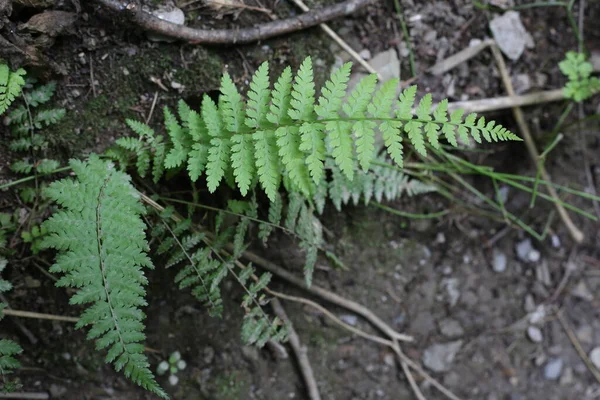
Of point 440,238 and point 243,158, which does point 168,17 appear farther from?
point 440,238

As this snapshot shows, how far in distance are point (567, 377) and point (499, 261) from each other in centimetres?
102

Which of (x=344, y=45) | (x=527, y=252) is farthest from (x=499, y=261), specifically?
(x=344, y=45)

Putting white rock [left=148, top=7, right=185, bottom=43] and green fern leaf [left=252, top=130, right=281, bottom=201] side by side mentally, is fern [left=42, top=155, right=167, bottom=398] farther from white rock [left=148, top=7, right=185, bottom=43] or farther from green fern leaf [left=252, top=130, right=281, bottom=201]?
white rock [left=148, top=7, right=185, bottom=43]

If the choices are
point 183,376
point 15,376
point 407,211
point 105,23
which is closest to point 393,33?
point 407,211

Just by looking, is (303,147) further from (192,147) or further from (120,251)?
(120,251)

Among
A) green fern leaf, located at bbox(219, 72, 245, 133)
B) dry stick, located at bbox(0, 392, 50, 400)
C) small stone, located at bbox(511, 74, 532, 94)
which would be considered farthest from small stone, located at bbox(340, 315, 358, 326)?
small stone, located at bbox(511, 74, 532, 94)

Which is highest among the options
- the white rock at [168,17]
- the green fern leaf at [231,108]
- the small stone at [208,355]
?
the white rock at [168,17]

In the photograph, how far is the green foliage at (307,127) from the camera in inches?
A: 78.7

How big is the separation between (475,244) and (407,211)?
2.11 ft

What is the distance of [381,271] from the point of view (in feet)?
10.9

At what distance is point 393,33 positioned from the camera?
310 centimetres

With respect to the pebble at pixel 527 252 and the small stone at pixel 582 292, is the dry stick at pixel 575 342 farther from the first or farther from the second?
the pebble at pixel 527 252

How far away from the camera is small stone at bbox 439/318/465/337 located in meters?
3.49

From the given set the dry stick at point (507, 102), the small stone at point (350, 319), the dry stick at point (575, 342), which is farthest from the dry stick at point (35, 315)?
the dry stick at point (575, 342)
